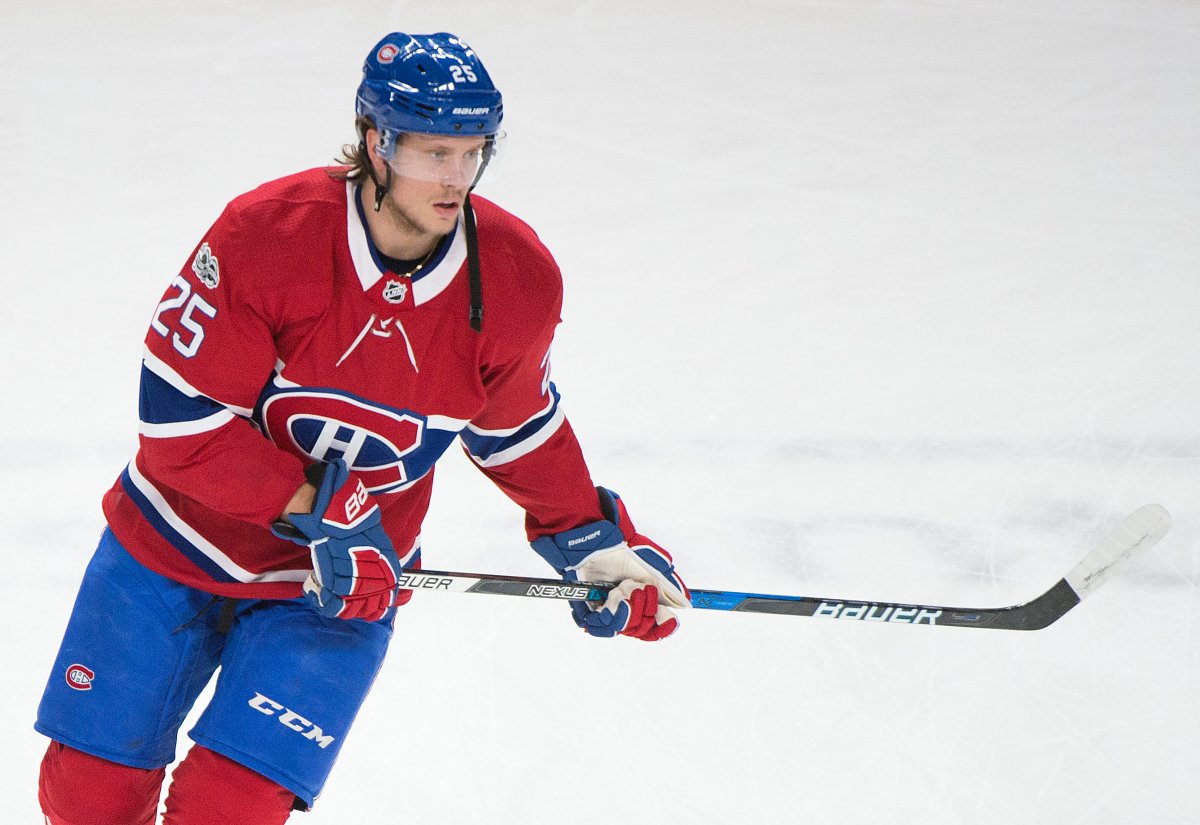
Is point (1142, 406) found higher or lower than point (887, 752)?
higher

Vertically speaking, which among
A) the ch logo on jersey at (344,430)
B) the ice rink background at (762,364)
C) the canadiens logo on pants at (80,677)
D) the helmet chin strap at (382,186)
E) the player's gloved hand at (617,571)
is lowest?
the ice rink background at (762,364)

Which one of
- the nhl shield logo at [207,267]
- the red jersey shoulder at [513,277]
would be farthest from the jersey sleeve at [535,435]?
the nhl shield logo at [207,267]

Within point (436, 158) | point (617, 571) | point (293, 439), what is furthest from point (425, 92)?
point (617, 571)

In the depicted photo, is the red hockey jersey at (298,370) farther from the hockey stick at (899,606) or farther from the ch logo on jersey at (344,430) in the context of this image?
the hockey stick at (899,606)

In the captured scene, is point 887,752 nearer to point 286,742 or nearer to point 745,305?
point 286,742

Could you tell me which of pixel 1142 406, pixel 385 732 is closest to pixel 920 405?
pixel 1142 406

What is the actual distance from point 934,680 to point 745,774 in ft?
1.46

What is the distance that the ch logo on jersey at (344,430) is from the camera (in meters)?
1.87

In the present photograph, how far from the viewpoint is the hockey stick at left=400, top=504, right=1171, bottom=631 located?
2.07m

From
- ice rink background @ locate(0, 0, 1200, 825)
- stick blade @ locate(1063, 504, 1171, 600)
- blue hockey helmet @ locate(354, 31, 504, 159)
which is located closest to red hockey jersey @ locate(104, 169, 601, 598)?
blue hockey helmet @ locate(354, 31, 504, 159)

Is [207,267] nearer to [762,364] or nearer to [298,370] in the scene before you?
[298,370]

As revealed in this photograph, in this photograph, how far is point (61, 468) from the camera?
3.17m

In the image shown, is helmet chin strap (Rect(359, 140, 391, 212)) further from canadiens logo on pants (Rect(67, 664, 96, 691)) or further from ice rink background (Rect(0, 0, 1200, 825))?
ice rink background (Rect(0, 0, 1200, 825))

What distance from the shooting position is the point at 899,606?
224cm
